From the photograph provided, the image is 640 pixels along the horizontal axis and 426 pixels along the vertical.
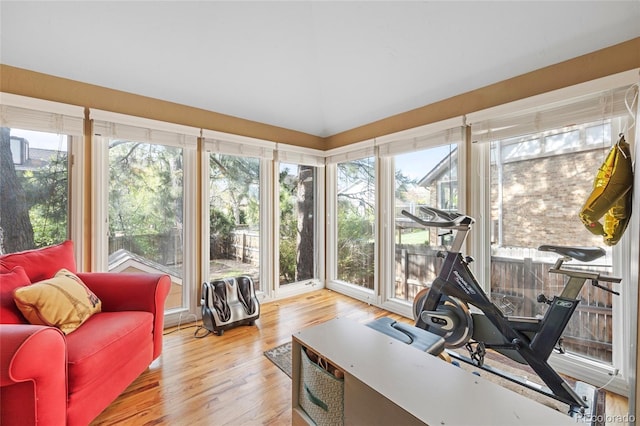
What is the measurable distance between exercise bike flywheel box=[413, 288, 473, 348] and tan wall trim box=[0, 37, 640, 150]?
172 cm

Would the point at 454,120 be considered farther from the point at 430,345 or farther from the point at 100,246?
the point at 100,246

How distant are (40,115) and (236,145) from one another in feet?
5.20

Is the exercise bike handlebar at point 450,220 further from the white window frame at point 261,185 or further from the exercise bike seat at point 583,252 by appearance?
the white window frame at point 261,185

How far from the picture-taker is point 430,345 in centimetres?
145

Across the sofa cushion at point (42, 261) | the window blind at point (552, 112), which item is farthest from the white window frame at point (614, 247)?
the sofa cushion at point (42, 261)

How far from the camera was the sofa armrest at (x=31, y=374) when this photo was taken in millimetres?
1079

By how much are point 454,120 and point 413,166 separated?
0.66m

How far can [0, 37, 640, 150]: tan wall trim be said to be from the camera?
1832 mm

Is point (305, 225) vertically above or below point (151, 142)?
below

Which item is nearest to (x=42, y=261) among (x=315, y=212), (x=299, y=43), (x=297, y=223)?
(x=297, y=223)

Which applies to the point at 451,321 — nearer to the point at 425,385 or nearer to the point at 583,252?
the point at 583,252

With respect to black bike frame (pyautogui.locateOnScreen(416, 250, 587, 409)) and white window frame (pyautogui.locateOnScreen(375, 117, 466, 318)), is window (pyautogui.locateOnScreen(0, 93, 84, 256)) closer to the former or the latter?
white window frame (pyautogui.locateOnScreen(375, 117, 466, 318))

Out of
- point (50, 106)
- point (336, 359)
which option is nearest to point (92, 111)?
point (50, 106)

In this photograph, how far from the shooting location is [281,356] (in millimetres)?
2189
